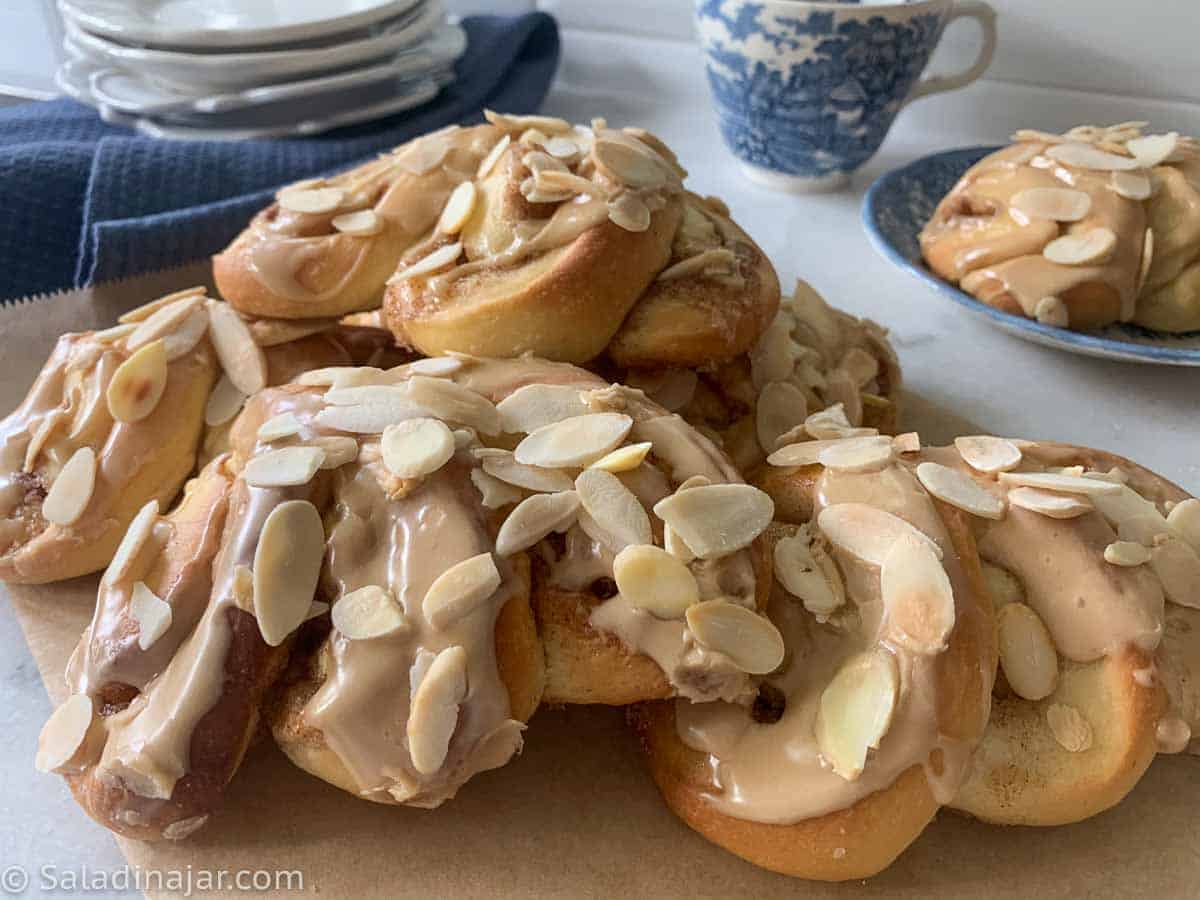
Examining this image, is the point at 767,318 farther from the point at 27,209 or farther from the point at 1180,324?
the point at 27,209

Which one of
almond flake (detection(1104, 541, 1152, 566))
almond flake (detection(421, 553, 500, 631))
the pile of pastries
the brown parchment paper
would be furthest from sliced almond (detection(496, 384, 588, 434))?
almond flake (detection(1104, 541, 1152, 566))

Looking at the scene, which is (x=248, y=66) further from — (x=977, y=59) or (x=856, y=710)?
(x=856, y=710)

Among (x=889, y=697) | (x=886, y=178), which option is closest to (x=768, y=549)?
(x=889, y=697)

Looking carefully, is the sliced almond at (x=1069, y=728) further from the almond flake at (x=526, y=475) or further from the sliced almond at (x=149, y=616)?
the sliced almond at (x=149, y=616)

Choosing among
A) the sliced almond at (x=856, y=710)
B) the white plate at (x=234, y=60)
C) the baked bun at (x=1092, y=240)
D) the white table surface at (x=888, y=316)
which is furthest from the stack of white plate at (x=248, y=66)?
the sliced almond at (x=856, y=710)

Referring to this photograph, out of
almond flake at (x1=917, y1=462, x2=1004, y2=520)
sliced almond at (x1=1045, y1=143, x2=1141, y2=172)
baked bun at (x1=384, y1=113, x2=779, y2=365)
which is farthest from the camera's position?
sliced almond at (x1=1045, y1=143, x2=1141, y2=172)

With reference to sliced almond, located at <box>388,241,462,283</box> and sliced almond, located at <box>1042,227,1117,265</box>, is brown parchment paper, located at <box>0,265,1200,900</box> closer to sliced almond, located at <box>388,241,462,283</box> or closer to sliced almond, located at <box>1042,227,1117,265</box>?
sliced almond, located at <box>388,241,462,283</box>
